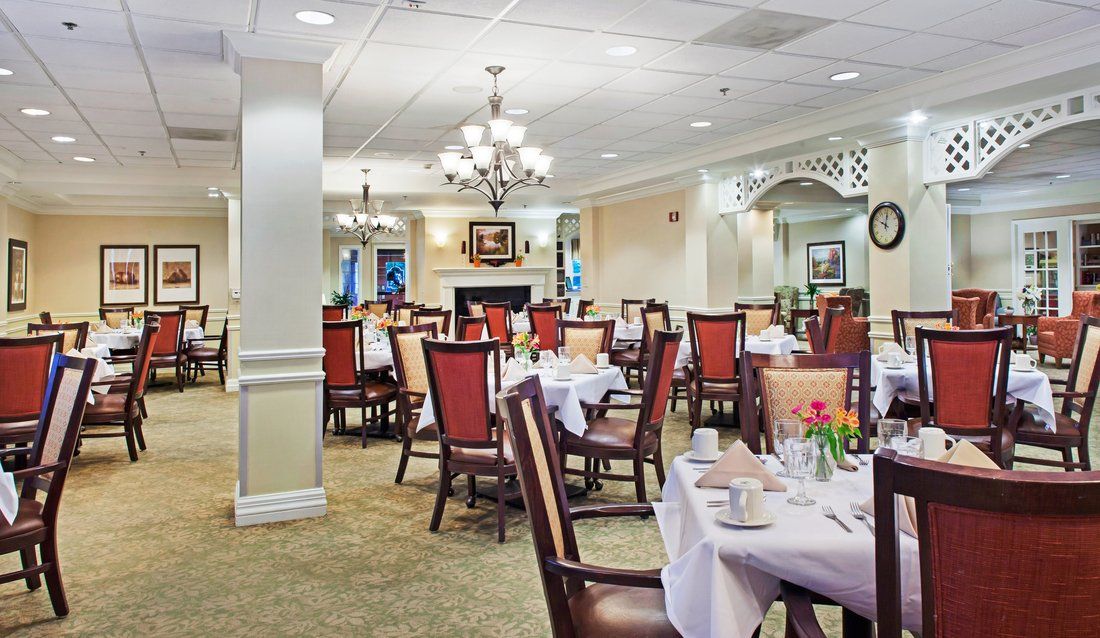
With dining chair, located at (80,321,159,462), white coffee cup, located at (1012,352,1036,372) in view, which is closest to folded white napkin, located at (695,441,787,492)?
white coffee cup, located at (1012,352,1036,372)

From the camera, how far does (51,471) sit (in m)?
2.76

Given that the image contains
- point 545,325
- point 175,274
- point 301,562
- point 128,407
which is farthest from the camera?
point 175,274

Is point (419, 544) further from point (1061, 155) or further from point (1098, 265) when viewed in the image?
point (1098, 265)

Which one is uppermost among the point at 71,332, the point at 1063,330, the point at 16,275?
the point at 16,275

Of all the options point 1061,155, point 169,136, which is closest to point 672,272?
point 1061,155

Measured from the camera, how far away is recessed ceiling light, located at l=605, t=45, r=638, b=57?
4718 mm

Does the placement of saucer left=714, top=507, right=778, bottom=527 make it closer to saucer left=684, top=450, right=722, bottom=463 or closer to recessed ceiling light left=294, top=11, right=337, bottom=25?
saucer left=684, top=450, right=722, bottom=463

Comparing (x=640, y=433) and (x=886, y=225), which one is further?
(x=886, y=225)

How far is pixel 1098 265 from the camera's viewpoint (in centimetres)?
1259

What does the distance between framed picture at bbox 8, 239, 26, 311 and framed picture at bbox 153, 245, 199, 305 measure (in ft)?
5.74

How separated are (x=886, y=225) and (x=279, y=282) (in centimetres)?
565

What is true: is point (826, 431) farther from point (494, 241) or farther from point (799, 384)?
point (494, 241)

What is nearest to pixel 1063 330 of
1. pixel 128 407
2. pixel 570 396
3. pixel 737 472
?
pixel 570 396

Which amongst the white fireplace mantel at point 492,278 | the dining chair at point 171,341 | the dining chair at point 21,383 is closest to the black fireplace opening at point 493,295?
the white fireplace mantel at point 492,278
